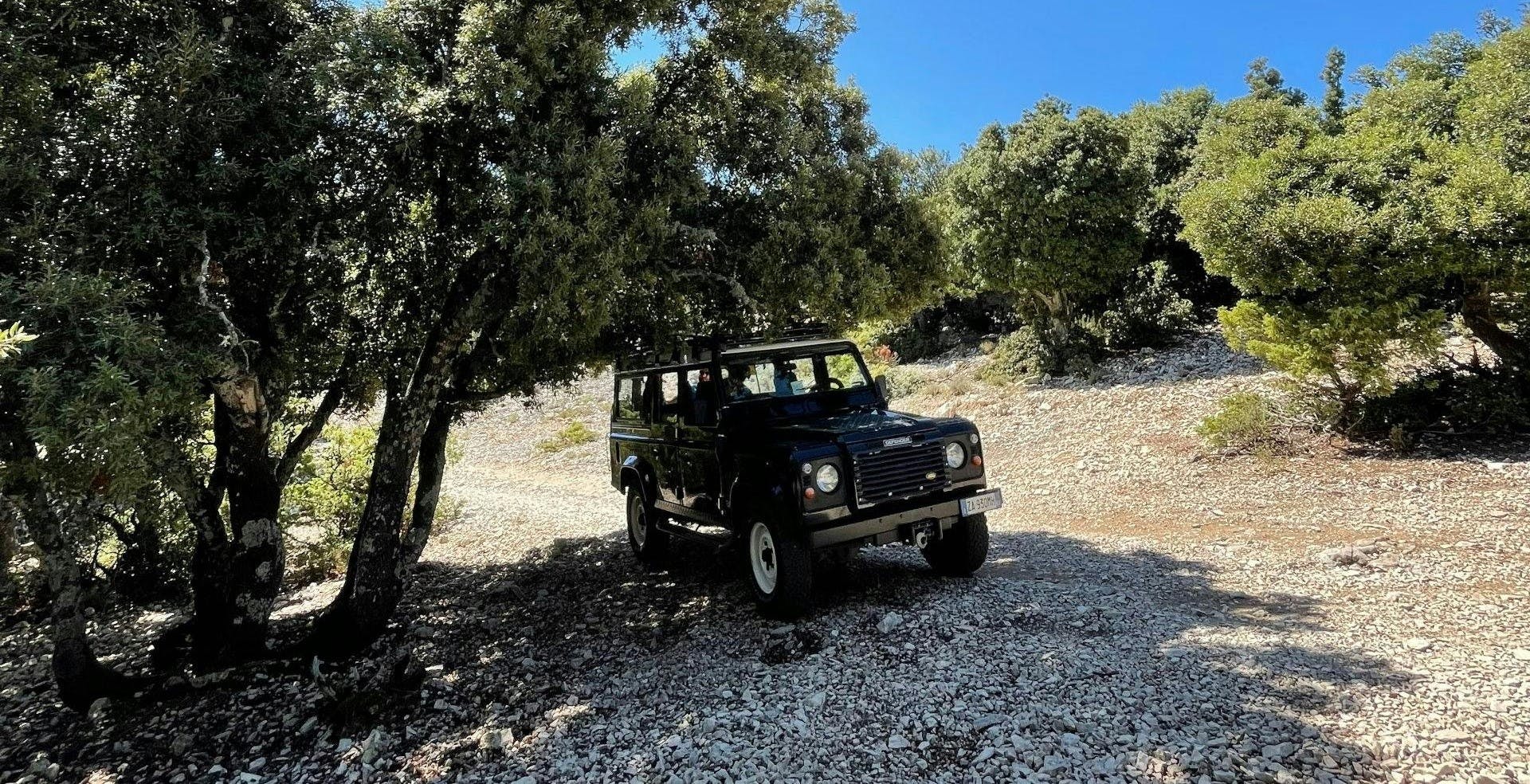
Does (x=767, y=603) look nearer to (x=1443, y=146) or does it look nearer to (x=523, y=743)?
(x=523, y=743)

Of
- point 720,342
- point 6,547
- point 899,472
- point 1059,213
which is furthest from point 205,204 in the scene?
point 1059,213

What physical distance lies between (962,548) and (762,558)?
189 cm

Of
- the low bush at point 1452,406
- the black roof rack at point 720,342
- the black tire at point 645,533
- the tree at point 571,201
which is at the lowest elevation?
the black tire at point 645,533

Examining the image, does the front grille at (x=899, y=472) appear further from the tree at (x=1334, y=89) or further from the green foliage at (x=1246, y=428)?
the tree at (x=1334, y=89)

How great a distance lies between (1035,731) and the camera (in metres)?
4.31

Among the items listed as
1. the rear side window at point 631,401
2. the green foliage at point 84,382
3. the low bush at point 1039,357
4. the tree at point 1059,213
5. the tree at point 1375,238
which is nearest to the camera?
the green foliage at point 84,382

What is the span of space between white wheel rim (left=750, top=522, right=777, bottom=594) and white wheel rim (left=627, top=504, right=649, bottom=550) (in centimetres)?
309

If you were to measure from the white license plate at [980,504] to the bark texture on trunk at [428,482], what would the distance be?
510 centimetres

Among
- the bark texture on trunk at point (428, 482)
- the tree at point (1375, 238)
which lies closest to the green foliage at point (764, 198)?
the bark texture on trunk at point (428, 482)

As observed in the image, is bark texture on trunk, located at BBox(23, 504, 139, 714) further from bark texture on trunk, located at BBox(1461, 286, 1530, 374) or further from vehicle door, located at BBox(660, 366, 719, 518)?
bark texture on trunk, located at BBox(1461, 286, 1530, 374)

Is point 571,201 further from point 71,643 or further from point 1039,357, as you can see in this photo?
point 1039,357

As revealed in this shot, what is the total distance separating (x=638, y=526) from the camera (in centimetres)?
974

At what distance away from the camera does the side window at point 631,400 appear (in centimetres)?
910

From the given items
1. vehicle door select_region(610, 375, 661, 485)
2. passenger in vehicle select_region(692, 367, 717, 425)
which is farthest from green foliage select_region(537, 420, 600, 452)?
passenger in vehicle select_region(692, 367, 717, 425)
